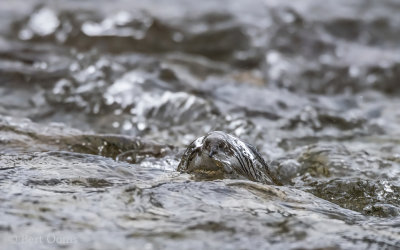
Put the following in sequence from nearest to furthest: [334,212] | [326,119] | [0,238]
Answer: [0,238]
[334,212]
[326,119]

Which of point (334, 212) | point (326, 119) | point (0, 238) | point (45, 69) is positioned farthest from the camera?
point (45, 69)

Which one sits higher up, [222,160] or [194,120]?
[194,120]

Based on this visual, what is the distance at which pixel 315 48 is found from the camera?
5.90 meters

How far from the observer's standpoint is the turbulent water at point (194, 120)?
1.54 metres

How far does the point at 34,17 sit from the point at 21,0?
2.33 feet

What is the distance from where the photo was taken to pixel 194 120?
3607 mm

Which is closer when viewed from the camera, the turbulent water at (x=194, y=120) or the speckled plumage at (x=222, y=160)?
the turbulent water at (x=194, y=120)

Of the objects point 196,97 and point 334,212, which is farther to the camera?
point 196,97

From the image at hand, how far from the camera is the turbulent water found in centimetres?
154

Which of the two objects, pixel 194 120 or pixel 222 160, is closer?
pixel 222 160

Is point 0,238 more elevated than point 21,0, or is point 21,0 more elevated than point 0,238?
point 21,0

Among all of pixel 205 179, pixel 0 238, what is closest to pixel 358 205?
pixel 205 179

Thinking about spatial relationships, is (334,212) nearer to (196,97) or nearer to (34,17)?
(196,97)

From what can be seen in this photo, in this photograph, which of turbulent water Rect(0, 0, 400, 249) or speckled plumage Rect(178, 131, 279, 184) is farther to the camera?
speckled plumage Rect(178, 131, 279, 184)
